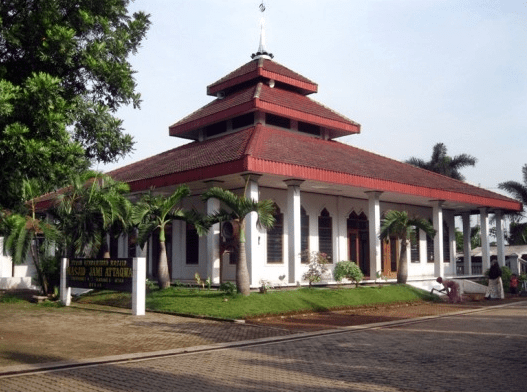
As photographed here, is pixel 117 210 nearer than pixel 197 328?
No

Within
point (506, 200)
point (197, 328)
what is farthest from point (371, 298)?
point (506, 200)

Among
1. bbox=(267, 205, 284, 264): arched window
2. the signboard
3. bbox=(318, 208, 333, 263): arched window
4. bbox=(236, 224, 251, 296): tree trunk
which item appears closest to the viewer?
the signboard

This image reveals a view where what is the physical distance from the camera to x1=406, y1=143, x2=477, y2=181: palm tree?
130ft

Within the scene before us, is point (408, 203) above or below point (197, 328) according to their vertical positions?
above

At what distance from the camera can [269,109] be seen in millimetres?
21703

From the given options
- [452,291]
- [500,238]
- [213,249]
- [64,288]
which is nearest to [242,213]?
[213,249]

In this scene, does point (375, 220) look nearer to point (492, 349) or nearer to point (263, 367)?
point (492, 349)

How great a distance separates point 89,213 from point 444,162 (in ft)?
96.1

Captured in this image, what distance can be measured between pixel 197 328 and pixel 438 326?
597 cm

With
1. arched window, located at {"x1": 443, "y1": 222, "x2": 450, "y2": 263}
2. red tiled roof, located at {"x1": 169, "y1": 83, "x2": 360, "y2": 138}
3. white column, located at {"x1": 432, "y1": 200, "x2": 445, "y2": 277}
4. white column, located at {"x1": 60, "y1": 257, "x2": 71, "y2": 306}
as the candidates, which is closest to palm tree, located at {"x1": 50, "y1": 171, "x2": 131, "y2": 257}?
white column, located at {"x1": 60, "y1": 257, "x2": 71, "y2": 306}

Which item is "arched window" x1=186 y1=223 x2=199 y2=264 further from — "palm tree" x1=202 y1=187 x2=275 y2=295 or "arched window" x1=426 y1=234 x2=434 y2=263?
"arched window" x1=426 y1=234 x2=434 y2=263

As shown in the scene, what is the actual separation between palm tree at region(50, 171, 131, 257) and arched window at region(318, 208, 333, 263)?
26.9 ft

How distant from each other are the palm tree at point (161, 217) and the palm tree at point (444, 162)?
2736 centimetres

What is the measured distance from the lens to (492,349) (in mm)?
10125
